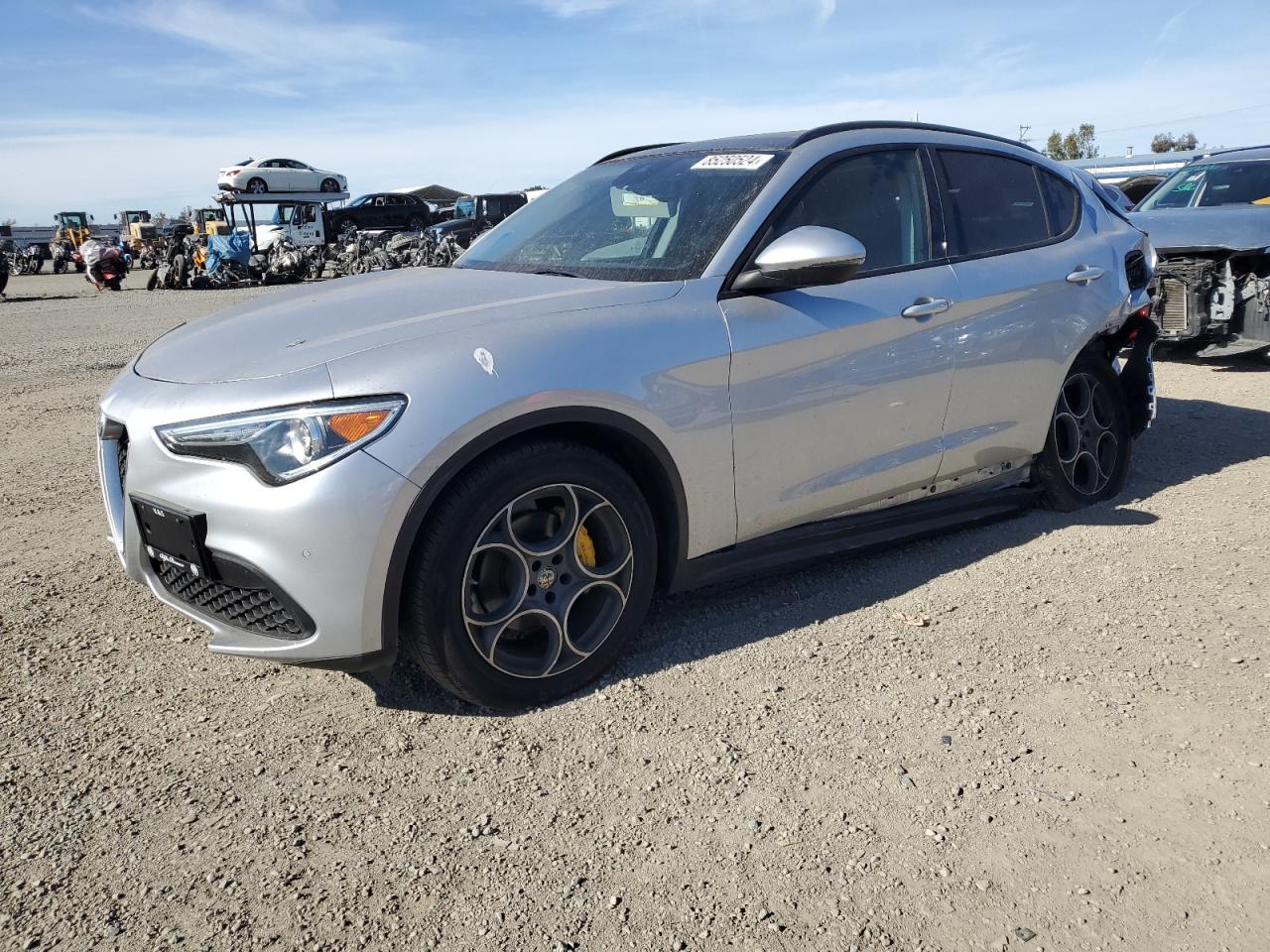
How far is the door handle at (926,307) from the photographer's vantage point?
362cm

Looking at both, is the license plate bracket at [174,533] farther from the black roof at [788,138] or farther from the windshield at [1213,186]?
the windshield at [1213,186]

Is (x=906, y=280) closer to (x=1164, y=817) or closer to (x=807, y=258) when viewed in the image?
(x=807, y=258)

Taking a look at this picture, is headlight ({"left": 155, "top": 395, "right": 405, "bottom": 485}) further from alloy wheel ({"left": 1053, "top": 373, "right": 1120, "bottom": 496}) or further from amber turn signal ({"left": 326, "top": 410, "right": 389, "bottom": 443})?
alloy wheel ({"left": 1053, "top": 373, "right": 1120, "bottom": 496})

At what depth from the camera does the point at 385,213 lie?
35.2m

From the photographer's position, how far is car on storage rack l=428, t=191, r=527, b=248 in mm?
28062

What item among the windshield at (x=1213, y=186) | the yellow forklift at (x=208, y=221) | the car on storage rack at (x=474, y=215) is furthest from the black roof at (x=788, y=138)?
the yellow forklift at (x=208, y=221)

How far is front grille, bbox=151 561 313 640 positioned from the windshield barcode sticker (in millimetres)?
2177

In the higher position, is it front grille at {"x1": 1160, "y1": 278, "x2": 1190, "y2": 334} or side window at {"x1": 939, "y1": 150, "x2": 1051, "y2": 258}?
side window at {"x1": 939, "y1": 150, "x2": 1051, "y2": 258}

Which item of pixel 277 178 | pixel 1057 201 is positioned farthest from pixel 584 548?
pixel 277 178

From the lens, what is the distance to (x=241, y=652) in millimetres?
2664

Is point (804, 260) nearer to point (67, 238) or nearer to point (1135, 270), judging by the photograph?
point (1135, 270)

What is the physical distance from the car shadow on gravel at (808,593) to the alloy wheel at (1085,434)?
164mm

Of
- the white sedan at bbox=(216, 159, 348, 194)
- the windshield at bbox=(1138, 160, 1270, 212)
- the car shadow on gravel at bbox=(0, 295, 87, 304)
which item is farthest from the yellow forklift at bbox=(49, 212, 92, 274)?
the windshield at bbox=(1138, 160, 1270, 212)

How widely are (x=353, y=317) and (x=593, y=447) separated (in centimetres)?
84
